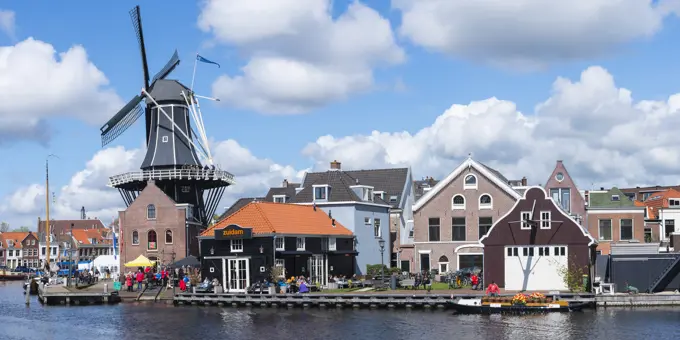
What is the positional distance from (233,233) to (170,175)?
2167 centimetres

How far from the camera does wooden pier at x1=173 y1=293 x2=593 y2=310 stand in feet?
167

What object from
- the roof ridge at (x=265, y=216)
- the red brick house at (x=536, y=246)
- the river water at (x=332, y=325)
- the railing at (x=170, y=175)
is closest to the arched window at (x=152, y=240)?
the railing at (x=170, y=175)

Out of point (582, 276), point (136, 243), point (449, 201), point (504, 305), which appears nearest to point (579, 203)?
point (449, 201)

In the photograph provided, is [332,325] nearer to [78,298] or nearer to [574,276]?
[574,276]

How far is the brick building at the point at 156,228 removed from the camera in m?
77.6

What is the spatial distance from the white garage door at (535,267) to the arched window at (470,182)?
430 inches

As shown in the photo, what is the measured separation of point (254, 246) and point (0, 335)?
1928cm

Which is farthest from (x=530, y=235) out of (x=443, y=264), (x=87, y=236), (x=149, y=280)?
(x=87, y=236)

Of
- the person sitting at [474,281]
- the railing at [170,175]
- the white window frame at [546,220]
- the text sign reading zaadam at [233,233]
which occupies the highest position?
the railing at [170,175]

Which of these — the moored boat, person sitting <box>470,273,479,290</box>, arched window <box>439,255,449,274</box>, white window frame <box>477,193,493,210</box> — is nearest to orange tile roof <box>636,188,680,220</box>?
white window frame <box>477,193,493,210</box>

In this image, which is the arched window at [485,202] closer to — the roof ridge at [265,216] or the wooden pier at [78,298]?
the roof ridge at [265,216]

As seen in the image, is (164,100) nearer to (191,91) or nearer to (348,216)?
(191,91)

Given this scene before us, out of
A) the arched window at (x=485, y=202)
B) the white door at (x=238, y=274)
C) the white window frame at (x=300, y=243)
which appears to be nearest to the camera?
the white door at (x=238, y=274)

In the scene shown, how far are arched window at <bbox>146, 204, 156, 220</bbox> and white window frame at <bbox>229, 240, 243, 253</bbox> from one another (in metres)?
19.5
